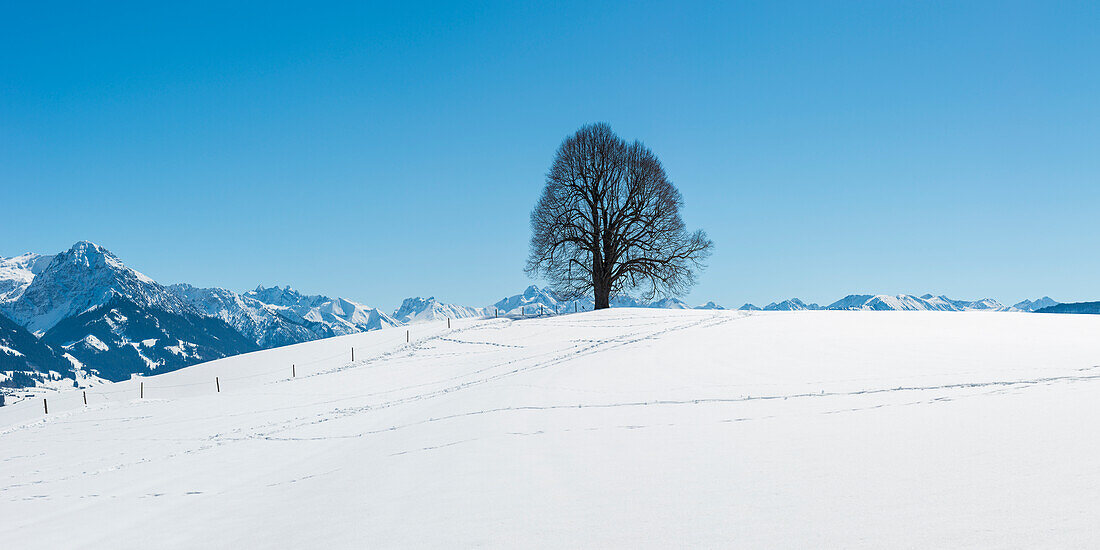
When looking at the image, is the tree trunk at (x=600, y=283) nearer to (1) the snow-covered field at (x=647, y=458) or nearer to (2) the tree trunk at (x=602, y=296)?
(2) the tree trunk at (x=602, y=296)

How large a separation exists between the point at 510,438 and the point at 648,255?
30602 mm

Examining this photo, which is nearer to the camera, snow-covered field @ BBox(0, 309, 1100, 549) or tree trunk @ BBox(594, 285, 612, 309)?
snow-covered field @ BBox(0, 309, 1100, 549)

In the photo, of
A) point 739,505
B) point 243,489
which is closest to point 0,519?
point 243,489

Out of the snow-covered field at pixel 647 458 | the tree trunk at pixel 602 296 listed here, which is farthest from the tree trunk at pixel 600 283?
the snow-covered field at pixel 647 458

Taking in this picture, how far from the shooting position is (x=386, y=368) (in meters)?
21.5

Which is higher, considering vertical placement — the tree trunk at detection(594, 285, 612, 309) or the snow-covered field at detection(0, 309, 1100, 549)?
the tree trunk at detection(594, 285, 612, 309)

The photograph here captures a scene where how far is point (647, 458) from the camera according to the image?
5.95 meters

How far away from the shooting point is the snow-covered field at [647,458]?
4012 millimetres

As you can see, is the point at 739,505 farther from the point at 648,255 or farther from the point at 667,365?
the point at 648,255

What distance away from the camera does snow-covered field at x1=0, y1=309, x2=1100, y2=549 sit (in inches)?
158

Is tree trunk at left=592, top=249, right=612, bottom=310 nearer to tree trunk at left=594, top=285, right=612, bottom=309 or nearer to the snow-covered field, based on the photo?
tree trunk at left=594, top=285, right=612, bottom=309

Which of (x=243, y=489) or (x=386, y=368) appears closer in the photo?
(x=243, y=489)

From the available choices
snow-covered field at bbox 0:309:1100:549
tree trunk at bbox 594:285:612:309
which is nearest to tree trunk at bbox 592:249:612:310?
tree trunk at bbox 594:285:612:309

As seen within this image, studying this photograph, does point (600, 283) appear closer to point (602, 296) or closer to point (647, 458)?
point (602, 296)
